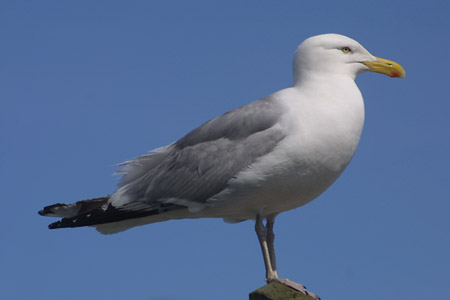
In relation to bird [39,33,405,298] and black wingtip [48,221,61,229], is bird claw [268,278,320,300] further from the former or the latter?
black wingtip [48,221,61,229]

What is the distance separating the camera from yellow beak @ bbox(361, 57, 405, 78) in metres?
7.41

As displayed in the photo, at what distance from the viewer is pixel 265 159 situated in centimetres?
658

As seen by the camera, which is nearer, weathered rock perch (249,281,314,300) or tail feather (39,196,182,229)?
weathered rock perch (249,281,314,300)

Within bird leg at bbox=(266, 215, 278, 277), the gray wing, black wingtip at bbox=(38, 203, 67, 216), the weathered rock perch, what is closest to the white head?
the gray wing

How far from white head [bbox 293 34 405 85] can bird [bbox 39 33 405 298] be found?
0.5 inches

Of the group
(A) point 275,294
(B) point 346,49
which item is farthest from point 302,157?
(B) point 346,49

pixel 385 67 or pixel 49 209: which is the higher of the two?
pixel 385 67

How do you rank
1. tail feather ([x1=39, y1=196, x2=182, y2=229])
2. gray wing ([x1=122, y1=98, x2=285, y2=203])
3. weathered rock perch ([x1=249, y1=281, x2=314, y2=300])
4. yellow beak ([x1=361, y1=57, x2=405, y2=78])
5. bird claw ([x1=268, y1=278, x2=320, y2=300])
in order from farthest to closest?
yellow beak ([x1=361, y1=57, x2=405, y2=78])
tail feather ([x1=39, y1=196, x2=182, y2=229])
gray wing ([x1=122, y1=98, x2=285, y2=203])
bird claw ([x1=268, y1=278, x2=320, y2=300])
weathered rock perch ([x1=249, y1=281, x2=314, y2=300])

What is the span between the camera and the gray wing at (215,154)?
6750 millimetres

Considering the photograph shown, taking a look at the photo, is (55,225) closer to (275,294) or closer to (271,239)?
(271,239)

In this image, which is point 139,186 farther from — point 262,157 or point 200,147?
point 262,157

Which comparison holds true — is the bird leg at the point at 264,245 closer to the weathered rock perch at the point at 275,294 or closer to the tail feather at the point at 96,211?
the weathered rock perch at the point at 275,294

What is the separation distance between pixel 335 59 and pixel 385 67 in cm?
66

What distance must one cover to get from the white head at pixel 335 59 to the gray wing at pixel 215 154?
0.66 meters
